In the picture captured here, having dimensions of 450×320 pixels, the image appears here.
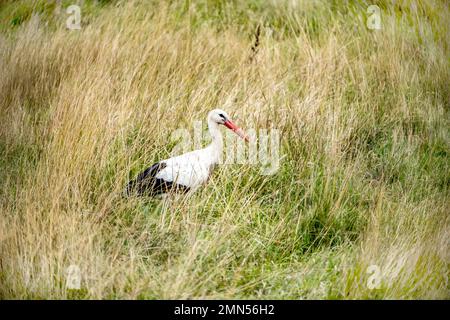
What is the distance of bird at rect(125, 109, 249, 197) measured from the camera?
410cm

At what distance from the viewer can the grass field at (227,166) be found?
3664 mm

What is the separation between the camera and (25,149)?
4508mm

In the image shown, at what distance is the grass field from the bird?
0.27ft

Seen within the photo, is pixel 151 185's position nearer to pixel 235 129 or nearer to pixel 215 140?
pixel 215 140

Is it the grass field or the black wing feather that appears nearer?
the grass field

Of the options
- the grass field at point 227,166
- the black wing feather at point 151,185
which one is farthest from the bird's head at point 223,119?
the black wing feather at point 151,185

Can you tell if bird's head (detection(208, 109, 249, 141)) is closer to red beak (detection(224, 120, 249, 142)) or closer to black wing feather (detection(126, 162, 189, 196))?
red beak (detection(224, 120, 249, 142))

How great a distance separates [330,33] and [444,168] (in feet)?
5.88

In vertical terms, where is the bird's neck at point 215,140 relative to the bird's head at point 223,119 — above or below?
below

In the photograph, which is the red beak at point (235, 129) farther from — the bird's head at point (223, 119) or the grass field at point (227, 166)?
the grass field at point (227, 166)

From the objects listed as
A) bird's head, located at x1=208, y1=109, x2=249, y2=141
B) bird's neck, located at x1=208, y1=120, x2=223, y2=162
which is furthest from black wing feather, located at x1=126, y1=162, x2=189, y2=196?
bird's head, located at x1=208, y1=109, x2=249, y2=141

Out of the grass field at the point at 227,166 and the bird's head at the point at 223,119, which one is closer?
the grass field at the point at 227,166

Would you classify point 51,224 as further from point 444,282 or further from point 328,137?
point 444,282
